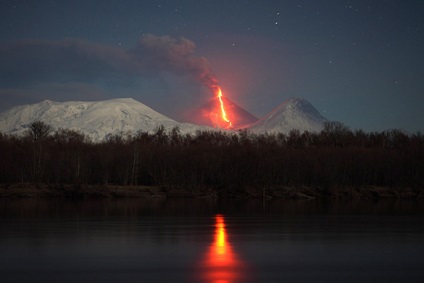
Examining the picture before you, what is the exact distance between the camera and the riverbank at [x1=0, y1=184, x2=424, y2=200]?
72.0 m

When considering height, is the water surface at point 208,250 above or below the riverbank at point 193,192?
below

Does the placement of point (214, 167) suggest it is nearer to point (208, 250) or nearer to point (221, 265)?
point (208, 250)

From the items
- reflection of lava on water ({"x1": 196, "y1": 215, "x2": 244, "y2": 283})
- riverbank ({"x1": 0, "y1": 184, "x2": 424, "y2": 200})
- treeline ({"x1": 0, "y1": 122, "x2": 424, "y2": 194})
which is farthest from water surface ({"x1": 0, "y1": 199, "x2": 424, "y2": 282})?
treeline ({"x1": 0, "y1": 122, "x2": 424, "y2": 194})

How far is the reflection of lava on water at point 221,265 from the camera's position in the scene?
17516mm

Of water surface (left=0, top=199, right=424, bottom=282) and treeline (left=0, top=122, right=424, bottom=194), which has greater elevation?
treeline (left=0, top=122, right=424, bottom=194)

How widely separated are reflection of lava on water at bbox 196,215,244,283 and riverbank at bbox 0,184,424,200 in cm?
4930

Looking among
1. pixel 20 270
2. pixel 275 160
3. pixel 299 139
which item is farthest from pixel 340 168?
pixel 20 270

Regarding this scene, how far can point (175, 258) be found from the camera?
69.8 feet

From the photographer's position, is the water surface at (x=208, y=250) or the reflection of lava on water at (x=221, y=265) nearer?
the reflection of lava on water at (x=221, y=265)

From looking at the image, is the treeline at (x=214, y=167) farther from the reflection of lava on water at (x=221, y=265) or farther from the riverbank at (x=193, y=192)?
the reflection of lava on water at (x=221, y=265)

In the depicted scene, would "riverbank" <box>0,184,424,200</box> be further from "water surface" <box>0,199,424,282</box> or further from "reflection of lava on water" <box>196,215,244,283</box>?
"reflection of lava on water" <box>196,215,244,283</box>

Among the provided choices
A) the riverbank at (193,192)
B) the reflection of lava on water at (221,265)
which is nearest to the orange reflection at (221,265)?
the reflection of lava on water at (221,265)

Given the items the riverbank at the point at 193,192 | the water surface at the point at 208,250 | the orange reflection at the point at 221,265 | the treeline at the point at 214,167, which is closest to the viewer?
the orange reflection at the point at 221,265

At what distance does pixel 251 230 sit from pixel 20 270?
1572 centimetres
